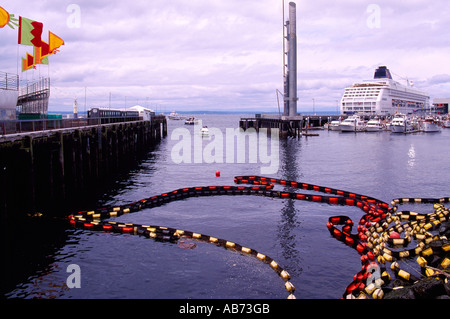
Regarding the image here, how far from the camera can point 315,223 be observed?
30.3 meters

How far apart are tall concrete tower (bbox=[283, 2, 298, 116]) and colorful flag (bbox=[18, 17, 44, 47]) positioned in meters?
79.6

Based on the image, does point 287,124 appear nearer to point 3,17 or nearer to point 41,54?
point 41,54

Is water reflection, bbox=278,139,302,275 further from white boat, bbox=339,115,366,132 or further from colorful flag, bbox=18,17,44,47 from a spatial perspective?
white boat, bbox=339,115,366,132

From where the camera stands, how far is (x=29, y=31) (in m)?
35.4

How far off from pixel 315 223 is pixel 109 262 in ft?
51.0

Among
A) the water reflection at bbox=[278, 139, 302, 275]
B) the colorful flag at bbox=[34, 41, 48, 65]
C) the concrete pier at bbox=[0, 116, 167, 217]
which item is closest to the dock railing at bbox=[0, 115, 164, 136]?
the concrete pier at bbox=[0, 116, 167, 217]

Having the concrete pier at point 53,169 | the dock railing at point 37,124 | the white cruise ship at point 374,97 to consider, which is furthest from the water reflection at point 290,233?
the white cruise ship at point 374,97

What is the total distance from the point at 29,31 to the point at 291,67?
8066 cm

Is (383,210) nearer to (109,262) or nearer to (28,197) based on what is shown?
(109,262)

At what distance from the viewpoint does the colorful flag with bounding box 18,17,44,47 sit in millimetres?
34688

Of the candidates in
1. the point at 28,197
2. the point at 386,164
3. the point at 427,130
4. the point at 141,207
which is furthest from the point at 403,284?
the point at 427,130

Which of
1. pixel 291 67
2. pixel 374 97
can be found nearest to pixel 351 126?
pixel 291 67

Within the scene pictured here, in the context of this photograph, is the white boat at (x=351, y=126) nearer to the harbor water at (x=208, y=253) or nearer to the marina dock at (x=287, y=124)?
the marina dock at (x=287, y=124)

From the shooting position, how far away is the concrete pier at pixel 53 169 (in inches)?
1043
